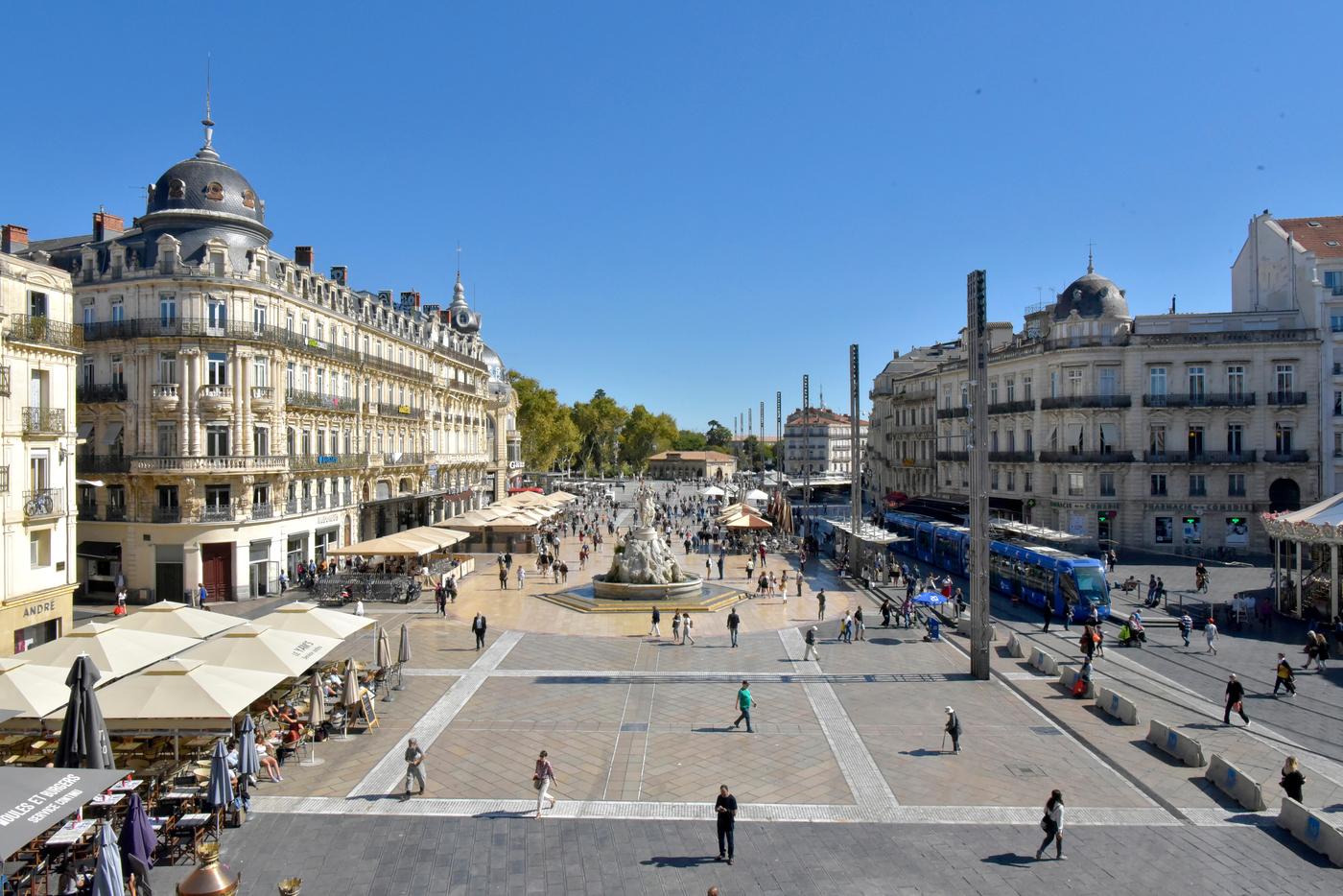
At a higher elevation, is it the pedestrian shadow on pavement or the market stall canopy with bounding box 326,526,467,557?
the market stall canopy with bounding box 326,526,467,557

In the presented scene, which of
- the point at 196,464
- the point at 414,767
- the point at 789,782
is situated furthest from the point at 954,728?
the point at 196,464

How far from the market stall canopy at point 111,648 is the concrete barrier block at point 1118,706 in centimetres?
1928

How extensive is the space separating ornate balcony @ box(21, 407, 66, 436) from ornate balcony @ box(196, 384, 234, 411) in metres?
9.27

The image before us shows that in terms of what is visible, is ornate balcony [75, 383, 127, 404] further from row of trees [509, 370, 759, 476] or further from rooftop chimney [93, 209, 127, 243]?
row of trees [509, 370, 759, 476]

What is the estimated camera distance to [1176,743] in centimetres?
1568

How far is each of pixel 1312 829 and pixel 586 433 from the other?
413 ft

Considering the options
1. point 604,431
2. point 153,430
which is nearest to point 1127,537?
point 153,430

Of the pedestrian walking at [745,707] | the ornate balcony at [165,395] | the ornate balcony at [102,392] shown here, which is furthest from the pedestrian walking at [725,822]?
the ornate balcony at [102,392]

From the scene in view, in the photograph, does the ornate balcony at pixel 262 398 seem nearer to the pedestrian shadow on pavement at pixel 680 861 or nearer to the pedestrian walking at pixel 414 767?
the pedestrian walking at pixel 414 767

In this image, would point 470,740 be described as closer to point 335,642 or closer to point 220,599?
point 335,642

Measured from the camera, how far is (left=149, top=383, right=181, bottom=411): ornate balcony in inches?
1289

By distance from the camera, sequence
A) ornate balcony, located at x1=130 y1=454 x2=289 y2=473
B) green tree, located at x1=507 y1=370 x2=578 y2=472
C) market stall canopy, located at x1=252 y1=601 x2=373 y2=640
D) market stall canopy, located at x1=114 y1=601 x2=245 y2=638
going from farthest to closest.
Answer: green tree, located at x1=507 y1=370 x2=578 y2=472 → ornate balcony, located at x1=130 y1=454 x2=289 y2=473 → market stall canopy, located at x1=252 y1=601 x2=373 y2=640 → market stall canopy, located at x1=114 y1=601 x2=245 y2=638

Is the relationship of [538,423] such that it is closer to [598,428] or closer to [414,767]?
[598,428]

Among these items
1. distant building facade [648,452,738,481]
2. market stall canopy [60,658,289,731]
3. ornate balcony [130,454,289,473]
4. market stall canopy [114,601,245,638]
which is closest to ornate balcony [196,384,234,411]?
ornate balcony [130,454,289,473]
